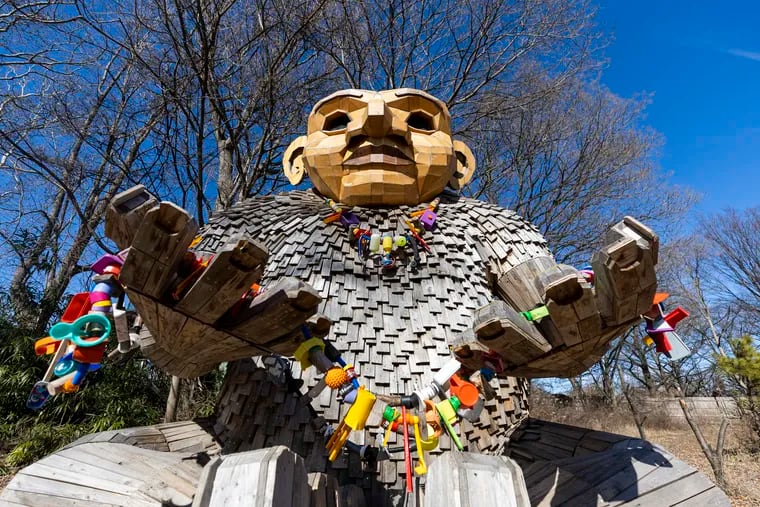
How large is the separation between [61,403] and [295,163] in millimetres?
4085

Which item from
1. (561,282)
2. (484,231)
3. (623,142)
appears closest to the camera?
(561,282)

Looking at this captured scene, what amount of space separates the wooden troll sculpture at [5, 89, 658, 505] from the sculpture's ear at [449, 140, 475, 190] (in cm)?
1

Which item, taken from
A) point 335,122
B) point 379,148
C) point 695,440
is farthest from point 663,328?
point 695,440

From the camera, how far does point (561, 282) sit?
0.95 m

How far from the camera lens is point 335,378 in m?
1.12

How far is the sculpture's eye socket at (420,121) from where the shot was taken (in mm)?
2160

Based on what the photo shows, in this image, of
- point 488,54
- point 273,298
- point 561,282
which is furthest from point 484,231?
point 488,54

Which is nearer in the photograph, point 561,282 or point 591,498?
point 561,282

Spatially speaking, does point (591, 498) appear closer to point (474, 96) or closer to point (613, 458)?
point (613, 458)

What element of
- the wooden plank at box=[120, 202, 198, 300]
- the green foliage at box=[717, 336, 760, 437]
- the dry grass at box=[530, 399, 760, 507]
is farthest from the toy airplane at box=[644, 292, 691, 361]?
the green foliage at box=[717, 336, 760, 437]

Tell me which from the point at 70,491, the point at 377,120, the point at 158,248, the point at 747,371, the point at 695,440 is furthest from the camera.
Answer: the point at 695,440

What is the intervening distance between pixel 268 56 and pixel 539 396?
857 centimetres

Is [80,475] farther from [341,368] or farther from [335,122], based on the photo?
[335,122]

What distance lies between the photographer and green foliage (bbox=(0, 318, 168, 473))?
4113 mm
